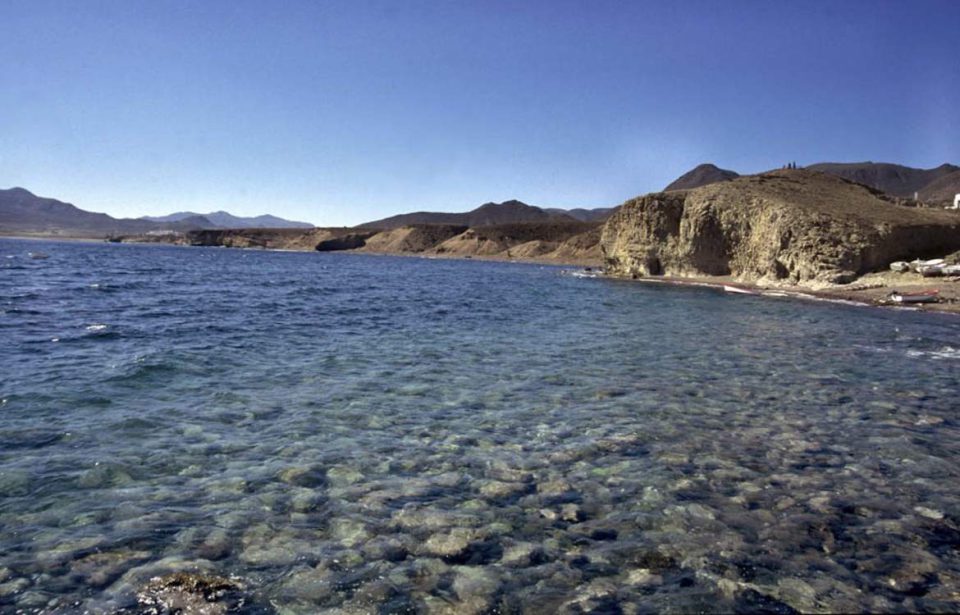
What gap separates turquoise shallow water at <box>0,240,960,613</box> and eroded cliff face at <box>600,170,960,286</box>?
2903 cm

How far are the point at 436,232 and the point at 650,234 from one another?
108854mm

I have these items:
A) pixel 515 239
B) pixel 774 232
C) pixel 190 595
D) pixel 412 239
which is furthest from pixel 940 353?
pixel 412 239

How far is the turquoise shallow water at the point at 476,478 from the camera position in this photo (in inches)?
176

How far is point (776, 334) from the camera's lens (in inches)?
754

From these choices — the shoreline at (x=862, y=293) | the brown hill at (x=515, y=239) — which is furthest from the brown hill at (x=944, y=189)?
the shoreline at (x=862, y=293)

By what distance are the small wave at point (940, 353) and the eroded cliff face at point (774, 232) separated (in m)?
24.9

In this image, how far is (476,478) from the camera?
657 centimetres

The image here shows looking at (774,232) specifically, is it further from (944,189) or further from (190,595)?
(944,189)

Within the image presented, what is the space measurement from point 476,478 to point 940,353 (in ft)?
52.1

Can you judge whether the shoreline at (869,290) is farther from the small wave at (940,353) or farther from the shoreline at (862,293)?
the small wave at (940,353)

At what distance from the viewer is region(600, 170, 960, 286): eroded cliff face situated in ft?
129

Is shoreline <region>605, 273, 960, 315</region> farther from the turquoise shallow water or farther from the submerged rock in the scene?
the submerged rock

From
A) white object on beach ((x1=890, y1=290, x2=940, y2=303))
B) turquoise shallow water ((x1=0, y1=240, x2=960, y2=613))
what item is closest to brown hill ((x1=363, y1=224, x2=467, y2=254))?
white object on beach ((x1=890, y1=290, x2=940, y2=303))

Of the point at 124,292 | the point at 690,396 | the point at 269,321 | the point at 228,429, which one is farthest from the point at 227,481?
the point at 124,292
